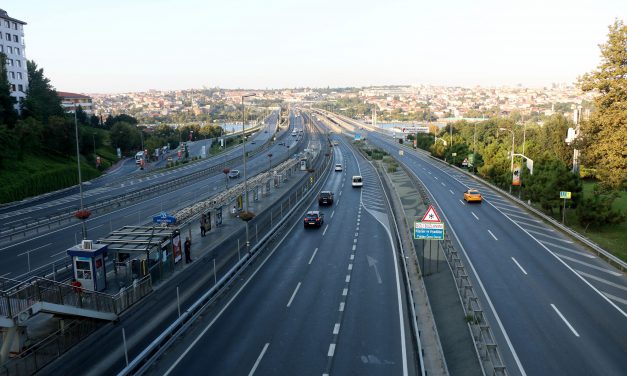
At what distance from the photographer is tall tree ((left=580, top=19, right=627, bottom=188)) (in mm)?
26891

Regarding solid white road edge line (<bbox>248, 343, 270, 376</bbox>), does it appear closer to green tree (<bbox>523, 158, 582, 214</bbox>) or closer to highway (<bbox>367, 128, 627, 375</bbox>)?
highway (<bbox>367, 128, 627, 375</bbox>)

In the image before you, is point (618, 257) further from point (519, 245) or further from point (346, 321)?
point (346, 321)

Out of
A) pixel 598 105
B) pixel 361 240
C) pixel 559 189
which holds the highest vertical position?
pixel 598 105

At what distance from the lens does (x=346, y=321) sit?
18.2 m

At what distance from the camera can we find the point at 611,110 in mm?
27641

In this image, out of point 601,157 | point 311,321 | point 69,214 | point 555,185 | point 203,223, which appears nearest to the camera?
point 311,321

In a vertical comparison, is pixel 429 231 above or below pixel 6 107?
below

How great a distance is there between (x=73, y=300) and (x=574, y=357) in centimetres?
1764

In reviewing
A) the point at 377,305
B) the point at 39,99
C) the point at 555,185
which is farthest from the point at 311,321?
the point at 39,99

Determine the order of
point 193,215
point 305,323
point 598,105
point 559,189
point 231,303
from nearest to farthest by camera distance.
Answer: point 305,323, point 231,303, point 598,105, point 193,215, point 559,189

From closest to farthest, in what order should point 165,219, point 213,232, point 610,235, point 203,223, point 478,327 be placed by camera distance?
point 478,327 → point 165,219 → point 610,235 → point 203,223 → point 213,232

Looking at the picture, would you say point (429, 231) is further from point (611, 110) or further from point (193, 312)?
point (611, 110)

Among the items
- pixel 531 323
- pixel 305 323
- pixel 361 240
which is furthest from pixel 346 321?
pixel 361 240

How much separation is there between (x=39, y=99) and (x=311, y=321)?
3654 inches
